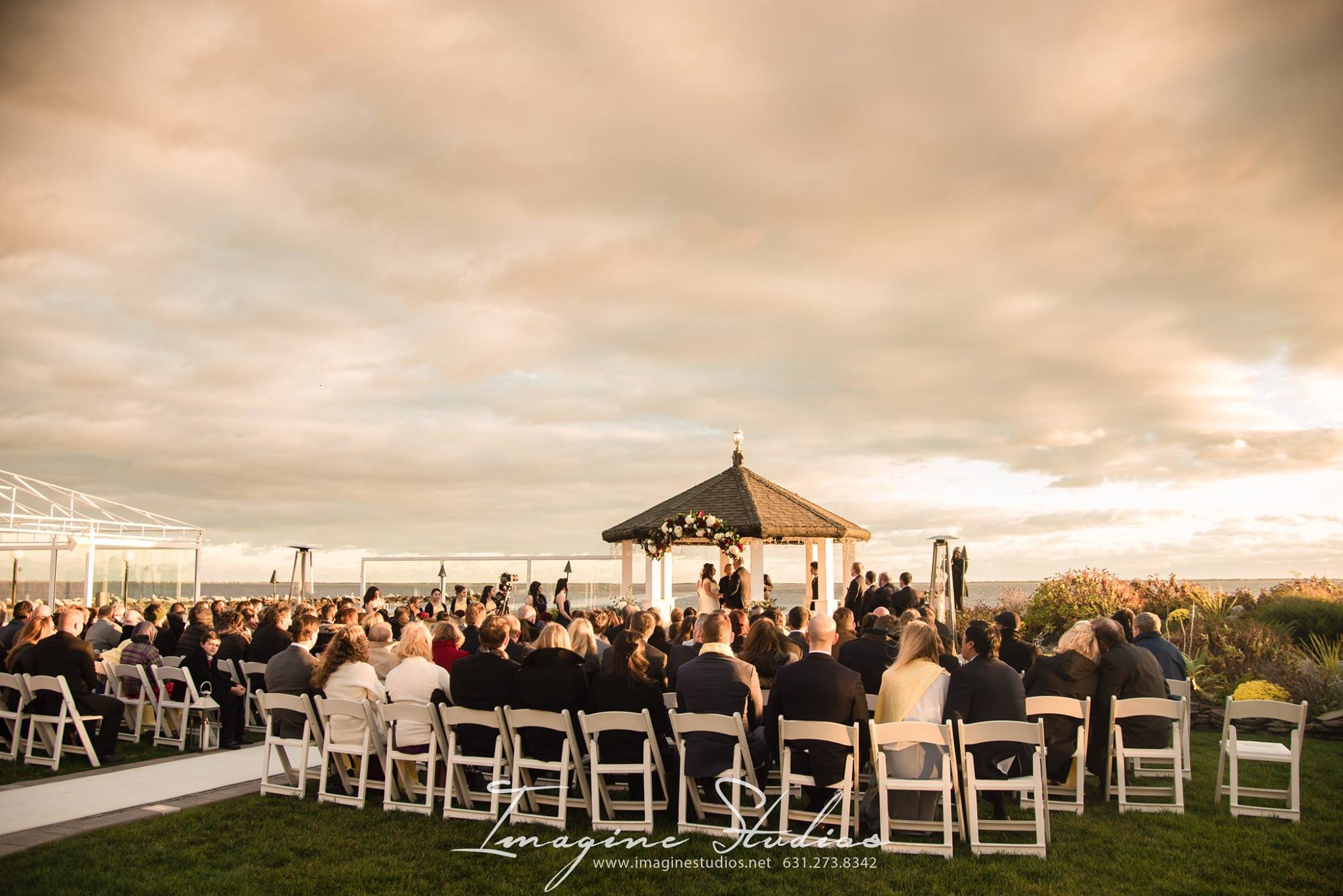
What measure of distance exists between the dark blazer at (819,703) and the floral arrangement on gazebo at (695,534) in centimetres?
1179

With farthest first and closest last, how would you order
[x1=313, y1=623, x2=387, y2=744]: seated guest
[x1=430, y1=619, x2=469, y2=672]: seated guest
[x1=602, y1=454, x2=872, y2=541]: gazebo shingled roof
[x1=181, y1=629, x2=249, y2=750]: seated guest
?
[x1=602, y1=454, x2=872, y2=541]: gazebo shingled roof < [x1=181, y1=629, x2=249, y2=750]: seated guest < [x1=430, y1=619, x2=469, y2=672]: seated guest < [x1=313, y1=623, x2=387, y2=744]: seated guest

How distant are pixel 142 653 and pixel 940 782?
8451 millimetres

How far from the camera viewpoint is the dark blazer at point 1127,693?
7.28m

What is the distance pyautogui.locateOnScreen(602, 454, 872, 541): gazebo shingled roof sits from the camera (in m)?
19.0

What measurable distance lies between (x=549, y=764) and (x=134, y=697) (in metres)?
6.58

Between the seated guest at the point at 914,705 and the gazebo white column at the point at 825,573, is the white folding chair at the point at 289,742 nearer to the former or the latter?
the seated guest at the point at 914,705

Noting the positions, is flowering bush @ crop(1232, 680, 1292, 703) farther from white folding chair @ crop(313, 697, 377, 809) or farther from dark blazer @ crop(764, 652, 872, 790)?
white folding chair @ crop(313, 697, 377, 809)

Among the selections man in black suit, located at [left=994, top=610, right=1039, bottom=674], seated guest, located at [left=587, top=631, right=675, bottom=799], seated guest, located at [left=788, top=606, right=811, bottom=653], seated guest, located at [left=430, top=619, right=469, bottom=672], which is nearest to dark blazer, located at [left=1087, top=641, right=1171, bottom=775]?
man in black suit, located at [left=994, top=610, right=1039, bottom=674]

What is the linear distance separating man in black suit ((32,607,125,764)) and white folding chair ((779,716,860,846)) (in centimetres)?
646

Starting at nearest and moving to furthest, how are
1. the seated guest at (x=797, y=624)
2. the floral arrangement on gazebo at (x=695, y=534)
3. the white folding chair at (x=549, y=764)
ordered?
the white folding chair at (x=549, y=764) → the seated guest at (x=797, y=624) → the floral arrangement on gazebo at (x=695, y=534)

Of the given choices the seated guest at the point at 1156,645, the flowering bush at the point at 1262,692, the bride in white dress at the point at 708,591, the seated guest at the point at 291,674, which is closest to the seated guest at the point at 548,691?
the seated guest at the point at 291,674

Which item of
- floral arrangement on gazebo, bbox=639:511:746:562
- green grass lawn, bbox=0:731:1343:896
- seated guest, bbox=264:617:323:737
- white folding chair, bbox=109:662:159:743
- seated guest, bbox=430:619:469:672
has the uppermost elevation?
floral arrangement on gazebo, bbox=639:511:746:562

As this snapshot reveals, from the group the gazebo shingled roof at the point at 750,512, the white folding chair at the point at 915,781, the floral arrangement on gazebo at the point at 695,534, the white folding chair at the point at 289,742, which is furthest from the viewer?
the gazebo shingled roof at the point at 750,512

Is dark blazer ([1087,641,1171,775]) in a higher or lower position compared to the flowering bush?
higher
